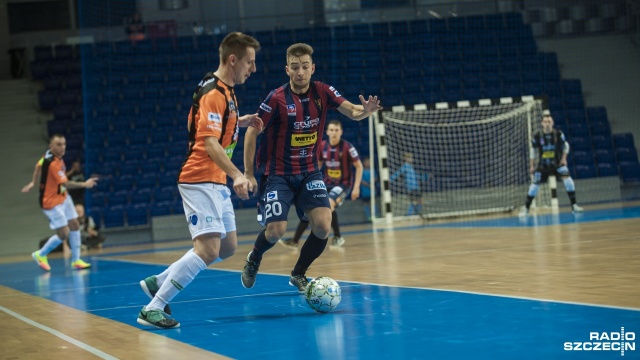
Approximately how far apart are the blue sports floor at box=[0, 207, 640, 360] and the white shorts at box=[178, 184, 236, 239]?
68cm

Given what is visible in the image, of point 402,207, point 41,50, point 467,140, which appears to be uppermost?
point 41,50

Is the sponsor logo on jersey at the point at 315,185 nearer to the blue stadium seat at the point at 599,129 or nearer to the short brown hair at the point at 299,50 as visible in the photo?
the short brown hair at the point at 299,50

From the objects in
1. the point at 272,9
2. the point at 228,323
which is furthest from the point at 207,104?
the point at 272,9

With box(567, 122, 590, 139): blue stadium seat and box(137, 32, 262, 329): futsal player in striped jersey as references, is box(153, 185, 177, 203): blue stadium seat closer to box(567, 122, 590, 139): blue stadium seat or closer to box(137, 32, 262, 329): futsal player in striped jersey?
box(567, 122, 590, 139): blue stadium seat

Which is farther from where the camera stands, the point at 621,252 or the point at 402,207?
the point at 402,207

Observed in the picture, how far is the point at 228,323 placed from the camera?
6000mm

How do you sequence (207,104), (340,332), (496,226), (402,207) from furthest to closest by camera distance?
(402,207)
(496,226)
(207,104)
(340,332)

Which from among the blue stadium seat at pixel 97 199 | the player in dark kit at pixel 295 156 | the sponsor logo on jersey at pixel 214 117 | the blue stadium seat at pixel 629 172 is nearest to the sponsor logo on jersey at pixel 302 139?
the player in dark kit at pixel 295 156

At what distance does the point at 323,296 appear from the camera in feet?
19.9

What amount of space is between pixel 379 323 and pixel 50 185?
911 cm

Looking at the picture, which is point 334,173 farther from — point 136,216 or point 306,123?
point 136,216

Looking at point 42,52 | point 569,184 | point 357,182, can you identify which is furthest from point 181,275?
point 42,52

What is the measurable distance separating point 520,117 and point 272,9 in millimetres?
9083

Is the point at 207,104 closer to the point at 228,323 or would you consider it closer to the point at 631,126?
the point at 228,323
